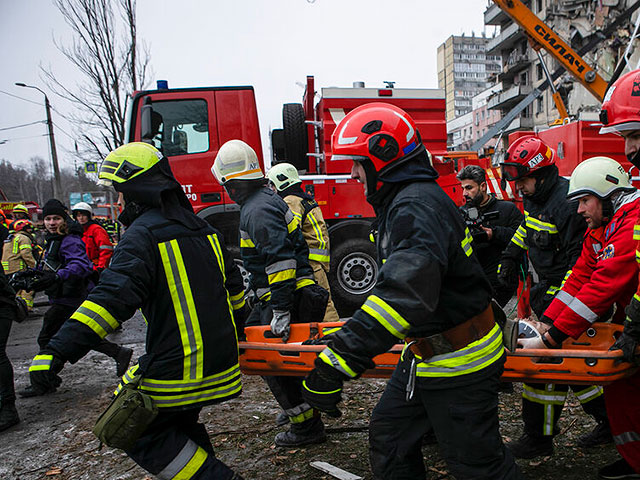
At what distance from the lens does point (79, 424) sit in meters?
4.17

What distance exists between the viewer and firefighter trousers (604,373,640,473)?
2.70 meters

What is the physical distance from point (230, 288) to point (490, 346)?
1.47 m

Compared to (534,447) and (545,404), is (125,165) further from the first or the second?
(534,447)

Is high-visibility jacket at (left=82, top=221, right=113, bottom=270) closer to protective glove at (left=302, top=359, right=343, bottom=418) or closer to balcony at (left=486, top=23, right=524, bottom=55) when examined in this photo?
protective glove at (left=302, top=359, right=343, bottom=418)

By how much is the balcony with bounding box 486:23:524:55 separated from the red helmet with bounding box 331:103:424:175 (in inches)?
1968

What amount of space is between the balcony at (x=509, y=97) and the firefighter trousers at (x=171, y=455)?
48.5 meters

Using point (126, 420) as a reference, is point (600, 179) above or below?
above

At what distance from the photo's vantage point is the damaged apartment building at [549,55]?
24.9 metres

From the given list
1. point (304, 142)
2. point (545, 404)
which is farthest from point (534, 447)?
point (304, 142)

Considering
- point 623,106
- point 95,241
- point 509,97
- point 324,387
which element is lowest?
point 324,387

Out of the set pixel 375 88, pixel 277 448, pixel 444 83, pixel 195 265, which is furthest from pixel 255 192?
pixel 444 83

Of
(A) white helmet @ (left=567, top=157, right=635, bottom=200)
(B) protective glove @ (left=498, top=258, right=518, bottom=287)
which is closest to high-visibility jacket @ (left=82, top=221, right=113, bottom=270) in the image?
(B) protective glove @ (left=498, top=258, right=518, bottom=287)

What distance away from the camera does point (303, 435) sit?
11.7 ft

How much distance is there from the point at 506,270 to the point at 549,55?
24.3m
